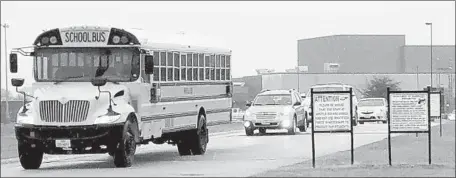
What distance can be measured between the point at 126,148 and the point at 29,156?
196cm

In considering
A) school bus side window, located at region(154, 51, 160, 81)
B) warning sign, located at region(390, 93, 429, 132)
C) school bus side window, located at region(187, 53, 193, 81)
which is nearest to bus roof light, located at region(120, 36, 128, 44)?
school bus side window, located at region(154, 51, 160, 81)

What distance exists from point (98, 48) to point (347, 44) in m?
116

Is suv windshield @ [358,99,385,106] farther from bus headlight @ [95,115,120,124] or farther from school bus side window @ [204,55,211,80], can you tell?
bus headlight @ [95,115,120,124]

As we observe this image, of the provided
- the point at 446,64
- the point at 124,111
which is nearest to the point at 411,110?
the point at 124,111

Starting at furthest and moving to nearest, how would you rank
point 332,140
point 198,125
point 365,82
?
point 365,82, point 332,140, point 198,125

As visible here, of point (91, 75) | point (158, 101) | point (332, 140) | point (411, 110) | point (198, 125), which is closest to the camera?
point (411, 110)

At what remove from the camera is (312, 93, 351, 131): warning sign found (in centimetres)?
2064

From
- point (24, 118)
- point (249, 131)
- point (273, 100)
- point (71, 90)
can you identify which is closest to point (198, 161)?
point (71, 90)

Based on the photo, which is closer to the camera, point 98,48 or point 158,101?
point 98,48

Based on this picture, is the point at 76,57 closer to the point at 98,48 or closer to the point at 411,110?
the point at 98,48

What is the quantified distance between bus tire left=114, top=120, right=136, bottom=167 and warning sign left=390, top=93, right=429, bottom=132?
17.1 feet

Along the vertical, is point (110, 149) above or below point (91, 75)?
below

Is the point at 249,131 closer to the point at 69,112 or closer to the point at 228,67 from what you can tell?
the point at 228,67

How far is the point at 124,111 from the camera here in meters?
21.7
